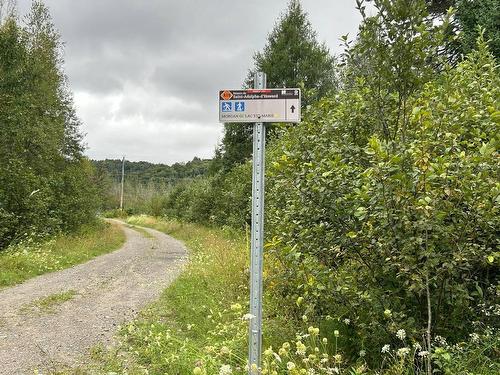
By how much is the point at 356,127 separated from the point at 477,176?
1625mm

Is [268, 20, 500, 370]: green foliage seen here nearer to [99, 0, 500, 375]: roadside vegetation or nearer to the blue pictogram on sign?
[99, 0, 500, 375]: roadside vegetation

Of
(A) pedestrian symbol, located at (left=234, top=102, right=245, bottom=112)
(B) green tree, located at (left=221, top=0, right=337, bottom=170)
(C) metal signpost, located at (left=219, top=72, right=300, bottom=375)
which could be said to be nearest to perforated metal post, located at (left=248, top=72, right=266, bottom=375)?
(C) metal signpost, located at (left=219, top=72, right=300, bottom=375)

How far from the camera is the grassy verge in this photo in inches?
409

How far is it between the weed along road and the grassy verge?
0.46 m

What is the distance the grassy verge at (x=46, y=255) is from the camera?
34.1 feet

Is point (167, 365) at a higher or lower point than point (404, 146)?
lower

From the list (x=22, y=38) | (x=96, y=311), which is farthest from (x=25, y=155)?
(x=96, y=311)

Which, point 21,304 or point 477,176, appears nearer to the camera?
point 477,176

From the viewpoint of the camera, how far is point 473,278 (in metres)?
3.45

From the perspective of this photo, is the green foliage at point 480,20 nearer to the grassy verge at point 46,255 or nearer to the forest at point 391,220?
the forest at point 391,220

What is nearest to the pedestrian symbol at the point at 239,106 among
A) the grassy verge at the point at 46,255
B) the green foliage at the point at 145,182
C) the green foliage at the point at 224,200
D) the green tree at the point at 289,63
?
the grassy verge at the point at 46,255

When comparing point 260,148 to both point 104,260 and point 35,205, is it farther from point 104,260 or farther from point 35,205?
point 35,205

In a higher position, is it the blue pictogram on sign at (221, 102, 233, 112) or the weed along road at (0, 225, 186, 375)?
the blue pictogram on sign at (221, 102, 233, 112)

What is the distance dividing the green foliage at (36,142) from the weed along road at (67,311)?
158 inches
